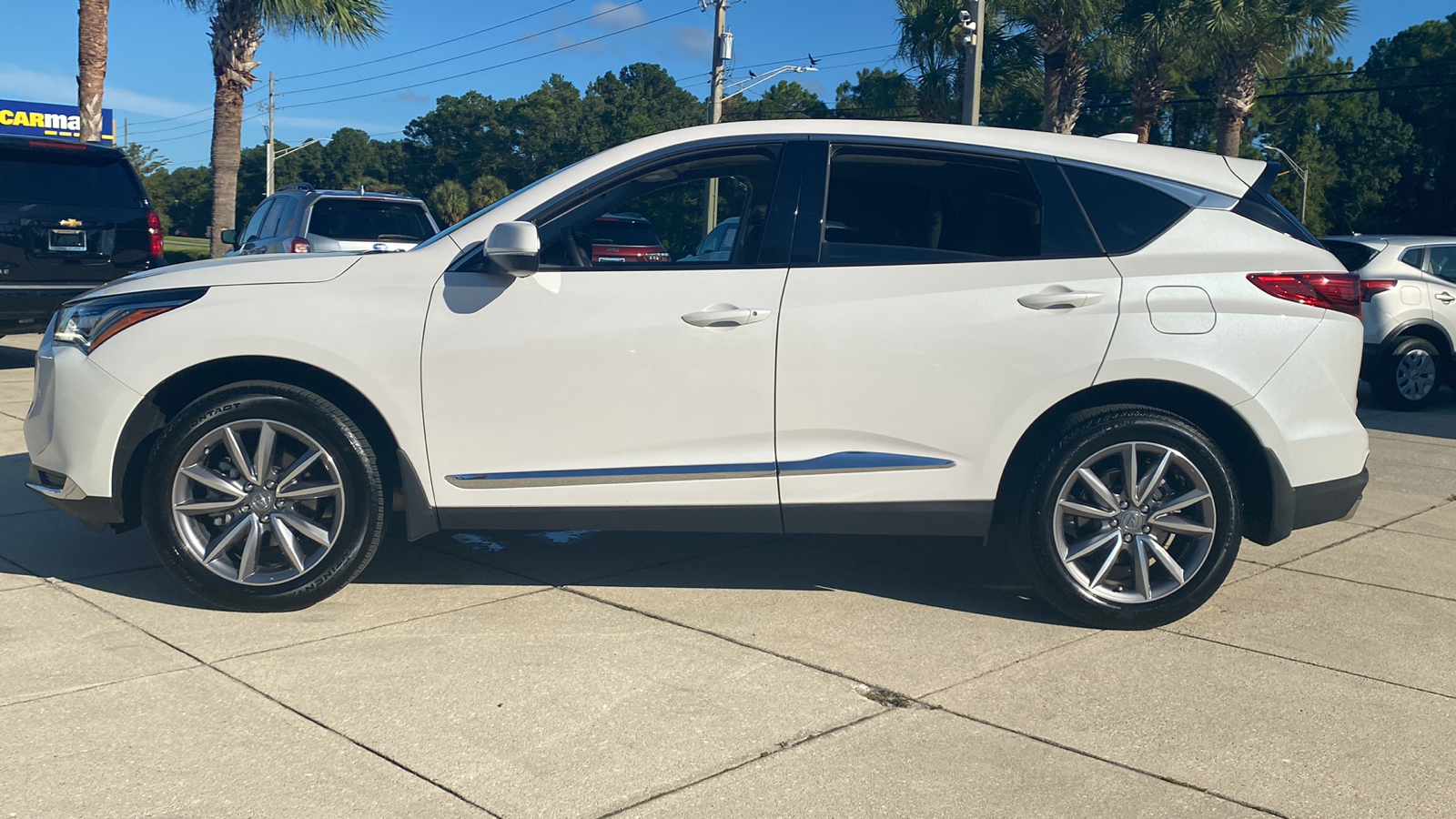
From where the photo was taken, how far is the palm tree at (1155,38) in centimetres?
2400

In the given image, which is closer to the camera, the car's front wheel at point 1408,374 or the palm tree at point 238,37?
the car's front wheel at point 1408,374

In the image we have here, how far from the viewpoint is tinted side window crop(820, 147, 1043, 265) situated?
4.31m

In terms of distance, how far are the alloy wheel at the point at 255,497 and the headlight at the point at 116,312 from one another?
1.57ft

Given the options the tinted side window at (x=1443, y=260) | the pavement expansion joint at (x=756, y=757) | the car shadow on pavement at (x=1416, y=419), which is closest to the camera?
the pavement expansion joint at (x=756, y=757)

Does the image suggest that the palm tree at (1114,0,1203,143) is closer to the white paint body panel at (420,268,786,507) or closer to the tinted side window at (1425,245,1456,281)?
the tinted side window at (1425,245,1456,281)

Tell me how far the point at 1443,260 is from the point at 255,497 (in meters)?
11.1

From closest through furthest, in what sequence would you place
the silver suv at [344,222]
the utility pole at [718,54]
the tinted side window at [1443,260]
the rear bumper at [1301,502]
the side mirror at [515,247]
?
the side mirror at [515,247] → the rear bumper at [1301,502] → the tinted side window at [1443,260] → the silver suv at [344,222] → the utility pole at [718,54]

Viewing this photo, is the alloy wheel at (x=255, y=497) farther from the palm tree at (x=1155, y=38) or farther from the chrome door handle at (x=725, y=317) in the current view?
the palm tree at (x=1155, y=38)

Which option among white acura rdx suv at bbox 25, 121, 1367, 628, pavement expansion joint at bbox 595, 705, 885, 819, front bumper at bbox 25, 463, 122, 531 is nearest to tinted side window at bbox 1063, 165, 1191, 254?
white acura rdx suv at bbox 25, 121, 1367, 628

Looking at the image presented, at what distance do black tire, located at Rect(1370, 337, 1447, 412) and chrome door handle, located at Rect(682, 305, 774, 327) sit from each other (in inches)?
358

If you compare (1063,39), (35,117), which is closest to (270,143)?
(35,117)

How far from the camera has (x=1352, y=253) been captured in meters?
11.5

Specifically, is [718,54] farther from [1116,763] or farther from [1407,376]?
[1116,763]

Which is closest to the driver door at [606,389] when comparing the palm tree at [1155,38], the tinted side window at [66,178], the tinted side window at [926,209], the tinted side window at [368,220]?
the tinted side window at [926,209]
